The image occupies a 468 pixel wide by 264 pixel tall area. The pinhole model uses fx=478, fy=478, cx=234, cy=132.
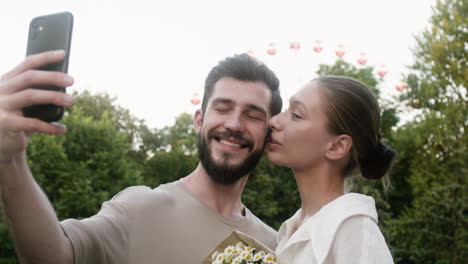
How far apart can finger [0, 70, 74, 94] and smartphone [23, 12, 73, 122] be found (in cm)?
5

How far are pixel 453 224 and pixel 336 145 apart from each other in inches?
589

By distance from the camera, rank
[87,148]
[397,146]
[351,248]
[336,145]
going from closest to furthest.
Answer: [351,248], [336,145], [87,148], [397,146]

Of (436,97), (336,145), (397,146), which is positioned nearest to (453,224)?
(436,97)

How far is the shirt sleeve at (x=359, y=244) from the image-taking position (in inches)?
96.4

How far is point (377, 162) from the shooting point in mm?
3428

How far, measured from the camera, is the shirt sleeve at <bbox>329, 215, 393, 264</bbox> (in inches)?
96.4

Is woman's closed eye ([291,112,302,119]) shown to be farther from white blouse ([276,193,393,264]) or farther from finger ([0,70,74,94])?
finger ([0,70,74,94])

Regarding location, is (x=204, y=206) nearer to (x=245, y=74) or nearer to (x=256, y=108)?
(x=256, y=108)

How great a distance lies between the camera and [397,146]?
23.6 m

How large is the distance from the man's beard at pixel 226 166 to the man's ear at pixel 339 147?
883 mm

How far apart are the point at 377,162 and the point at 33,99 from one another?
248 centimetres

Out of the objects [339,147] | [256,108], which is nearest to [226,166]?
[256,108]

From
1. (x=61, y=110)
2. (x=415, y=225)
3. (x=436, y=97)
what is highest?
(x=61, y=110)

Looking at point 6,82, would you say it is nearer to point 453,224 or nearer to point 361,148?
point 361,148
